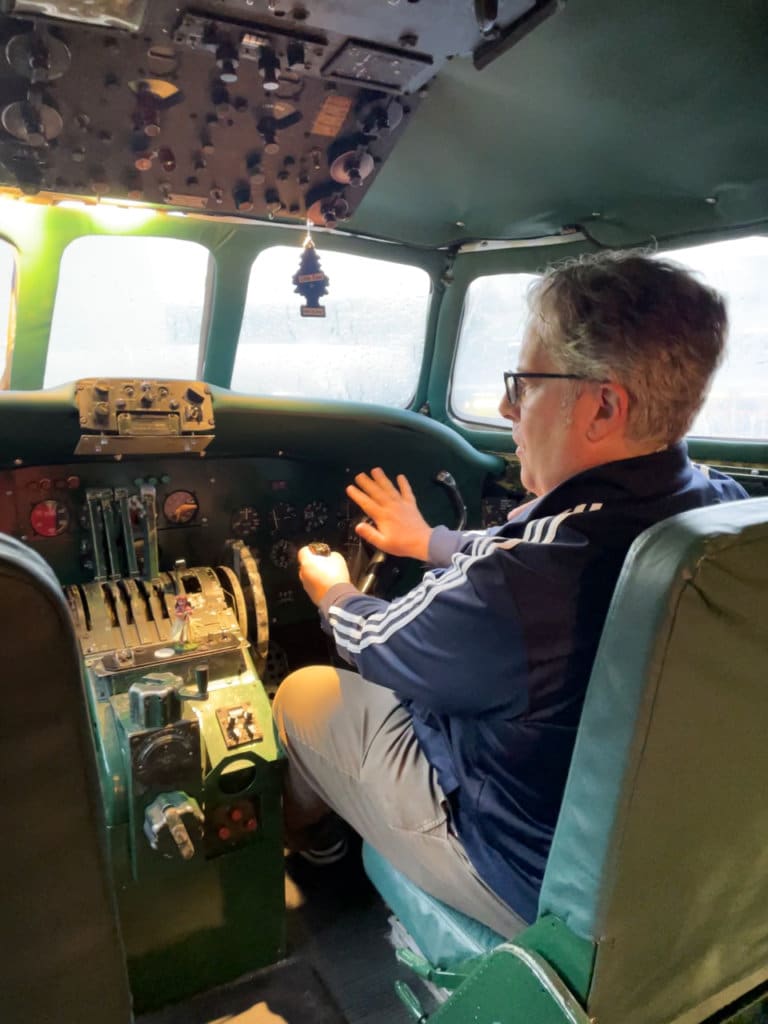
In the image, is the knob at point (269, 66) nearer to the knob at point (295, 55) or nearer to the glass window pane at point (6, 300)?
the knob at point (295, 55)

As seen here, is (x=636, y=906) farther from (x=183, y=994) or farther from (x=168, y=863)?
(x=183, y=994)

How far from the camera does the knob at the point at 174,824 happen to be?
55.9 inches

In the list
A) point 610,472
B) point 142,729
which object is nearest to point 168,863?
point 142,729

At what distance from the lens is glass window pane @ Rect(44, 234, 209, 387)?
2.50 m

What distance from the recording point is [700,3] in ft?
4.22

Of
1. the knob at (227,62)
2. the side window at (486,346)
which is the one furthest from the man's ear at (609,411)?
the side window at (486,346)

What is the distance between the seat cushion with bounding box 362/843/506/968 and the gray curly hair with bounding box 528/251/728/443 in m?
0.87

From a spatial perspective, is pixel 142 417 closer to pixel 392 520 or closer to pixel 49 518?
pixel 49 518

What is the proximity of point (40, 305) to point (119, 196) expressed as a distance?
86cm

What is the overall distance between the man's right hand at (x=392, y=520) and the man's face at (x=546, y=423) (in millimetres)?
617

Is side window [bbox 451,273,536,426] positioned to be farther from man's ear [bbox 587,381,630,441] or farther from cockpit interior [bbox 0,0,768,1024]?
man's ear [bbox 587,381,630,441]

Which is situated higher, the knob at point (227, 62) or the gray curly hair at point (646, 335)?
the knob at point (227, 62)

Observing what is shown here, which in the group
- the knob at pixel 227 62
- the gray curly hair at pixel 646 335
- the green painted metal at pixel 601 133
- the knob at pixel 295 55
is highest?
the green painted metal at pixel 601 133

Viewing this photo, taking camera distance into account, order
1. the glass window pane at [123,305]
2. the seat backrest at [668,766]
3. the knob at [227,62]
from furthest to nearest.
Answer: the glass window pane at [123,305], the knob at [227,62], the seat backrest at [668,766]
